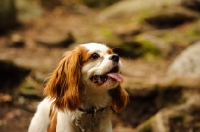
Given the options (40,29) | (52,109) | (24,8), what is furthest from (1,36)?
(52,109)

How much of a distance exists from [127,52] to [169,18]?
2.90 metres

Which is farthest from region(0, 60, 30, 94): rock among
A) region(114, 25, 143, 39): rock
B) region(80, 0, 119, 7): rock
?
region(80, 0, 119, 7): rock

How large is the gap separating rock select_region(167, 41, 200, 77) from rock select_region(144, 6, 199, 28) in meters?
3.39

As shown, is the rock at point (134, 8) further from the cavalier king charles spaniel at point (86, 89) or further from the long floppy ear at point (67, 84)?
the long floppy ear at point (67, 84)

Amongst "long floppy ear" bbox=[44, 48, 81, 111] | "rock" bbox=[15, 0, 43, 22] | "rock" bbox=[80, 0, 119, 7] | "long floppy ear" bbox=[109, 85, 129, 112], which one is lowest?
"rock" bbox=[80, 0, 119, 7]

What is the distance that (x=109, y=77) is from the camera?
3582mm

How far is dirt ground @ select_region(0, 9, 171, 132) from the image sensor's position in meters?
6.17

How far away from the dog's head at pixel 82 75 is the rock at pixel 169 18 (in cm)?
719

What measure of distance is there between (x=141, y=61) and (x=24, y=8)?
5.02 meters

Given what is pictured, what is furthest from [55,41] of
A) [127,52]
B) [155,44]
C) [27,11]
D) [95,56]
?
[95,56]

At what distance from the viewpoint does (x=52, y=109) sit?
13.7 ft

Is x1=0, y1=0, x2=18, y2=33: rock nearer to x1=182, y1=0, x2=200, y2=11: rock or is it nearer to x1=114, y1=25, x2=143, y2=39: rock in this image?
x1=114, y1=25, x2=143, y2=39: rock

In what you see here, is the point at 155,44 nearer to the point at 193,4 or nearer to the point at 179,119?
the point at 193,4

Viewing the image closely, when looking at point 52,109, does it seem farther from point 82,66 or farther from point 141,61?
point 141,61
